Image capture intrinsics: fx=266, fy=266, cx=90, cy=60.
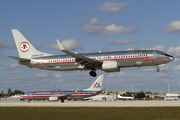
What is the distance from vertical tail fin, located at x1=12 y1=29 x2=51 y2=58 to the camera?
6494 cm

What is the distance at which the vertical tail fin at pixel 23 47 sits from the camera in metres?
64.9

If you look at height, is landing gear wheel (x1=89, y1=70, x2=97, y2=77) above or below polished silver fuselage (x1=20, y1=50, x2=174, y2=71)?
below

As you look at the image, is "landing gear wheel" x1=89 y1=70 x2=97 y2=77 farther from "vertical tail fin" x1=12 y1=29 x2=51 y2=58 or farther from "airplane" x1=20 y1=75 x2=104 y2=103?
"airplane" x1=20 y1=75 x2=104 y2=103

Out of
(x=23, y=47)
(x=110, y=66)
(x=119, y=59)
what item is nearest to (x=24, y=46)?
(x=23, y=47)

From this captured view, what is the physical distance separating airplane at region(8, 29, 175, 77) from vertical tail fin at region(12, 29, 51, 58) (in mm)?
1914

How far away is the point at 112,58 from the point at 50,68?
47.3 ft

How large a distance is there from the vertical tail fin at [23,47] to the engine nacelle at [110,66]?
17.2 metres

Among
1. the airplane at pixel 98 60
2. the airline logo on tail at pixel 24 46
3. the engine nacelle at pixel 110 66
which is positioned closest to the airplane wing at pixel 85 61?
the airplane at pixel 98 60

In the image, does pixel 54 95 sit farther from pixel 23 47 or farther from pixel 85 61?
pixel 85 61

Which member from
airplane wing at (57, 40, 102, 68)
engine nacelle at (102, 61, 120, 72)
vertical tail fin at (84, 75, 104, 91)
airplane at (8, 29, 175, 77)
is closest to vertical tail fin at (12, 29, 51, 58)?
airplane at (8, 29, 175, 77)

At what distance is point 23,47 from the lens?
67.1 meters
